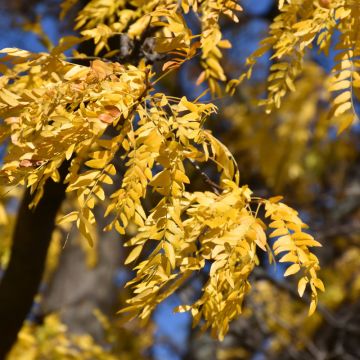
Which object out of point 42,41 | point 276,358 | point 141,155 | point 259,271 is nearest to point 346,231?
point 259,271

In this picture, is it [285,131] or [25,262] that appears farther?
[285,131]

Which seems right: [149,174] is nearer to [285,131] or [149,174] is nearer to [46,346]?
[46,346]

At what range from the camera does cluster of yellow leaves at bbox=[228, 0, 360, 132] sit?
5.40 feet

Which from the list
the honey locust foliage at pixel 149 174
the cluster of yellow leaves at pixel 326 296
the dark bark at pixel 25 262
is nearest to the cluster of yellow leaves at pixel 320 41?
the honey locust foliage at pixel 149 174

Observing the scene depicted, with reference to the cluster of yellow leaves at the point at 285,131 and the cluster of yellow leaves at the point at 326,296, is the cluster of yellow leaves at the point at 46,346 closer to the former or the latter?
the cluster of yellow leaves at the point at 285,131

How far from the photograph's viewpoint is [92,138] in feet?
4.34

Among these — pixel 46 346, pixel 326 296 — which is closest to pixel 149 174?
pixel 46 346

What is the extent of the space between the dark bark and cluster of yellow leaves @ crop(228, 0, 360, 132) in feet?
3.57

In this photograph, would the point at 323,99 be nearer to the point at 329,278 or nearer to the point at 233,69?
the point at 233,69

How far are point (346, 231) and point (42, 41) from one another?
2.78 m

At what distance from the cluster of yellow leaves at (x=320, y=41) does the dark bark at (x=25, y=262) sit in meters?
1.09

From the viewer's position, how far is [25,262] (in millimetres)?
2699

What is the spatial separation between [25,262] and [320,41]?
170 cm

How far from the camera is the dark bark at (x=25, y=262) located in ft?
8.37
